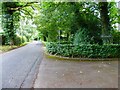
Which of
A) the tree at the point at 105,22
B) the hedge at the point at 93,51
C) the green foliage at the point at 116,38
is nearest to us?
the hedge at the point at 93,51

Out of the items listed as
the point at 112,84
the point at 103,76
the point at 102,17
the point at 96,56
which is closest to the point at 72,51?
the point at 96,56

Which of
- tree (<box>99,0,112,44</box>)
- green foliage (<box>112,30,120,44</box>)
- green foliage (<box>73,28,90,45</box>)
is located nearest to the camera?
green foliage (<box>73,28,90,45</box>)

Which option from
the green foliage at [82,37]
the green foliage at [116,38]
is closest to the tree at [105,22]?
the green foliage at [82,37]

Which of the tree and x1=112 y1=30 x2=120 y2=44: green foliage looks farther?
x1=112 y1=30 x2=120 y2=44: green foliage

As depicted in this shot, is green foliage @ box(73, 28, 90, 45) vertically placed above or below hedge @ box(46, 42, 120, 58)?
above

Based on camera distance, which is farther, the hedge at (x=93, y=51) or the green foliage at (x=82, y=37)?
the green foliage at (x=82, y=37)

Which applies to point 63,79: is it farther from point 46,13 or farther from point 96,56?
point 46,13

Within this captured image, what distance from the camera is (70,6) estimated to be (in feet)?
44.1

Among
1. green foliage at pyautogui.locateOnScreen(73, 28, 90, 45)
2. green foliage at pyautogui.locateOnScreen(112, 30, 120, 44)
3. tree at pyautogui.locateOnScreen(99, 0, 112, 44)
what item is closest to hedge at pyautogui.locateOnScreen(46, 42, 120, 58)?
green foliage at pyautogui.locateOnScreen(73, 28, 90, 45)

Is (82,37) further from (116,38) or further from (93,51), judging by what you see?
(116,38)

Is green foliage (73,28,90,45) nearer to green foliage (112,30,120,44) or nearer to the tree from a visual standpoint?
the tree

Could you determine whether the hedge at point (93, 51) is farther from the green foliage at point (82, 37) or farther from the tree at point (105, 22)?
the tree at point (105, 22)

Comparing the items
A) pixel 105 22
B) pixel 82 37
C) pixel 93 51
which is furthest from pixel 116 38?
pixel 93 51

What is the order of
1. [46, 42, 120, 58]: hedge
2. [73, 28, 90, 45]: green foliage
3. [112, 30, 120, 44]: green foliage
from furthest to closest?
[112, 30, 120, 44]: green foliage → [73, 28, 90, 45]: green foliage → [46, 42, 120, 58]: hedge
